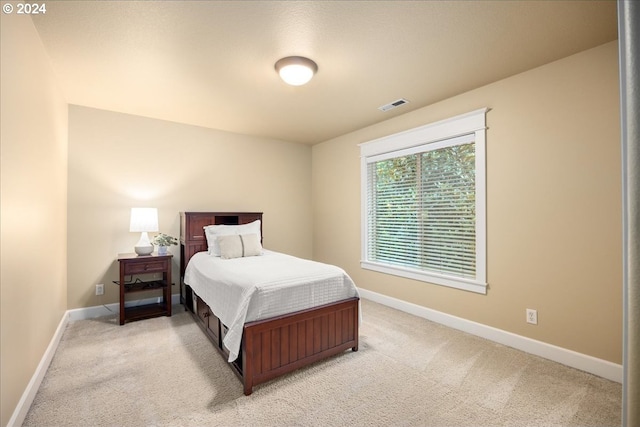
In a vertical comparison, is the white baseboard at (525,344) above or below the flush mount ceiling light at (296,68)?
below

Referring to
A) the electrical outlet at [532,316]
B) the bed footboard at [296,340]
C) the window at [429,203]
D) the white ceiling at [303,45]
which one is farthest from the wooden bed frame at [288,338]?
the white ceiling at [303,45]

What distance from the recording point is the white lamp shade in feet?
11.5

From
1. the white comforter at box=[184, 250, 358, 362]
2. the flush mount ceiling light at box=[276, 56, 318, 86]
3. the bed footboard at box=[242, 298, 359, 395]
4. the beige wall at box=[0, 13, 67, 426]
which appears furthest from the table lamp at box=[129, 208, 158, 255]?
the flush mount ceiling light at box=[276, 56, 318, 86]

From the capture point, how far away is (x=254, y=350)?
212 cm

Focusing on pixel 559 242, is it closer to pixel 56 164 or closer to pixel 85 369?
pixel 85 369

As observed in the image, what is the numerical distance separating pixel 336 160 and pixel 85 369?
3925 millimetres

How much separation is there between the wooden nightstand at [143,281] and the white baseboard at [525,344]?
114 inches

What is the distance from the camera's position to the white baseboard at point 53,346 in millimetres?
1772

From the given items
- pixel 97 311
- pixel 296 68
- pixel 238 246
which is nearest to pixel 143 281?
pixel 97 311

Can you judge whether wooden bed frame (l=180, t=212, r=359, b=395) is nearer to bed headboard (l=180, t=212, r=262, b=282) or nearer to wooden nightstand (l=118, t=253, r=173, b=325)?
wooden nightstand (l=118, t=253, r=173, b=325)

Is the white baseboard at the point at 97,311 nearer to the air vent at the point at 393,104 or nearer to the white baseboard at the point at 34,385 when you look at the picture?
the white baseboard at the point at 34,385

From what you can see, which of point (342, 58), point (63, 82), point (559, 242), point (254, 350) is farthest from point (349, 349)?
point (63, 82)

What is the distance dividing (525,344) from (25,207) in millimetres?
4036

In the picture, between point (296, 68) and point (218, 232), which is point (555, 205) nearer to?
point (296, 68)
